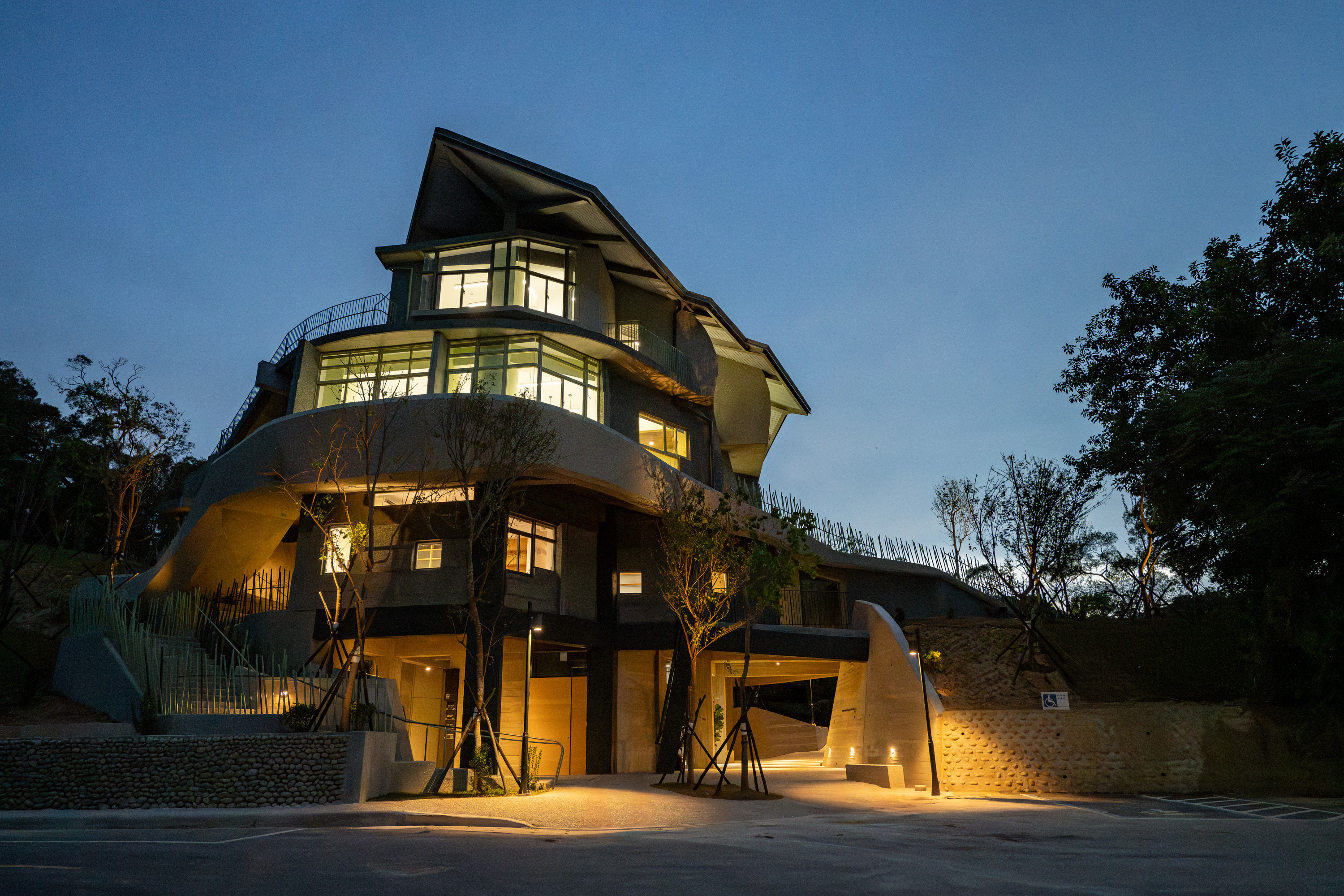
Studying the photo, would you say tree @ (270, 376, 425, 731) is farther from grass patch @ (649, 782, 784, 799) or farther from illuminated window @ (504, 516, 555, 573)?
grass patch @ (649, 782, 784, 799)

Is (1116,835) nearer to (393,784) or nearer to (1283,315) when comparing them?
(393,784)

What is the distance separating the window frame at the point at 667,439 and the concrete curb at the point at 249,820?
15743mm

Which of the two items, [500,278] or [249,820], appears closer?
[249,820]

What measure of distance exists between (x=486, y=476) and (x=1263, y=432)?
16842 millimetres

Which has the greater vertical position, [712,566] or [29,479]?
[29,479]

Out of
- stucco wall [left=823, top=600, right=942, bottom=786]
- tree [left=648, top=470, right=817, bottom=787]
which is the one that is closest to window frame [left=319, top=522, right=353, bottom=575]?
tree [left=648, top=470, right=817, bottom=787]

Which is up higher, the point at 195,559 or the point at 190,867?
the point at 195,559

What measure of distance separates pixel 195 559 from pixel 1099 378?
90.4ft

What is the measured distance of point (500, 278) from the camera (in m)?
27.1

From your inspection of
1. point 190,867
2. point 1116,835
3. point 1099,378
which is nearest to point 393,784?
point 190,867

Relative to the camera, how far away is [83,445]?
38406mm

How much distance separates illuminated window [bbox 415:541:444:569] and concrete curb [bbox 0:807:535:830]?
36.1 feet

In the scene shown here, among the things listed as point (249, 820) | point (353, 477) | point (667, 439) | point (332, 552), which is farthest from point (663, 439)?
point (249, 820)

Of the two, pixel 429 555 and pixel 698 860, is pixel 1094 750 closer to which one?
pixel 698 860
